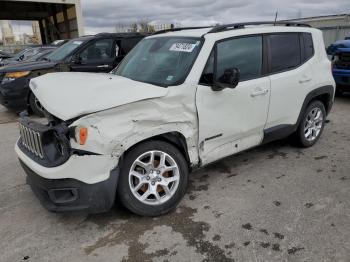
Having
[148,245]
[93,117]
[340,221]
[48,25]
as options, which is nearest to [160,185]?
[148,245]

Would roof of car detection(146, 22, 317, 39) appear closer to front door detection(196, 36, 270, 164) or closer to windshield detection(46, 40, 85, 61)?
front door detection(196, 36, 270, 164)

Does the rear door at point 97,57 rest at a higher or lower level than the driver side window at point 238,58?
lower

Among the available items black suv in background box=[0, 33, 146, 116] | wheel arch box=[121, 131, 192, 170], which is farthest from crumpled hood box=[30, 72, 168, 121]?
black suv in background box=[0, 33, 146, 116]

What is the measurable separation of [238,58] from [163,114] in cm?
126

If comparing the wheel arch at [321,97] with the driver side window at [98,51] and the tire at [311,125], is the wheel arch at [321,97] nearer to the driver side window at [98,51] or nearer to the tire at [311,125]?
the tire at [311,125]

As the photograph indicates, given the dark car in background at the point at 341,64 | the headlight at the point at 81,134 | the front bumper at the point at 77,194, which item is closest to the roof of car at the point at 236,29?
the headlight at the point at 81,134

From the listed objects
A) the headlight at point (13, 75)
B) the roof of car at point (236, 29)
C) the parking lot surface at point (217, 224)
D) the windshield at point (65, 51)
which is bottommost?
the parking lot surface at point (217, 224)

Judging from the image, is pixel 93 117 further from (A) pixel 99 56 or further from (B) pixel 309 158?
(A) pixel 99 56

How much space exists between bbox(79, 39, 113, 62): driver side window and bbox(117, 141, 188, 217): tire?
5537 millimetres

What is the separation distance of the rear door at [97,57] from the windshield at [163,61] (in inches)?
156

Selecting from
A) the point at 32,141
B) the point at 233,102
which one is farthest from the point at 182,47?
the point at 32,141

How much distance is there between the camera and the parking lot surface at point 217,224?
9.08 ft

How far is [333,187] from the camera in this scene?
376 centimetres

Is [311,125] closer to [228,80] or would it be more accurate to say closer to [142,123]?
[228,80]
